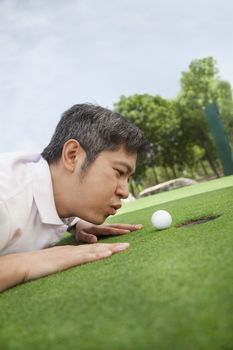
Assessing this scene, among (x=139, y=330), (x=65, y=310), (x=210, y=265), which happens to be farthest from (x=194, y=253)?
(x=139, y=330)

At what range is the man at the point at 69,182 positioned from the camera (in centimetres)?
321

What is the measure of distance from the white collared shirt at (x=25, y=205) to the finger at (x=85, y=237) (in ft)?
1.88

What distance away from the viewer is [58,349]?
1.42 m

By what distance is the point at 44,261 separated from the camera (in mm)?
2992

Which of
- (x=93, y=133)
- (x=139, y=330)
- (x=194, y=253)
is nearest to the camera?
(x=139, y=330)

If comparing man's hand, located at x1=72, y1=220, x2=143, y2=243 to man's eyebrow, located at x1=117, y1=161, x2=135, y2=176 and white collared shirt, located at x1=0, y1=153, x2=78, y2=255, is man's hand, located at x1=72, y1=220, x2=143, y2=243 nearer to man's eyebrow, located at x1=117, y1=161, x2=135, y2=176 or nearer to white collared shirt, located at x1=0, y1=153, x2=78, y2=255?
white collared shirt, located at x1=0, y1=153, x2=78, y2=255

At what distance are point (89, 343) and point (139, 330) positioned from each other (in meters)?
0.19

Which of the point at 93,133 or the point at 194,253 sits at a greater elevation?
the point at 93,133

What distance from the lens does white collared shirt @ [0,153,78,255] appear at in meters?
3.20

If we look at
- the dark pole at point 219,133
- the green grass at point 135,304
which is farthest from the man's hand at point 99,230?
the dark pole at point 219,133

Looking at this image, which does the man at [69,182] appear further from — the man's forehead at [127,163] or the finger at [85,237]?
the finger at [85,237]

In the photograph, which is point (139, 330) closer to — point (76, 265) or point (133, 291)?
point (133, 291)

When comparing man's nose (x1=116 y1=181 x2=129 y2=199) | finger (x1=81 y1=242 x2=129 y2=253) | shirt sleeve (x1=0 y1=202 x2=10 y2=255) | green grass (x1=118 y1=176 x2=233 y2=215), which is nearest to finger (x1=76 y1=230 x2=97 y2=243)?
man's nose (x1=116 y1=181 x2=129 y2=199)

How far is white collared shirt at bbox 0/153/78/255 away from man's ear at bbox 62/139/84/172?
0.20 metres
